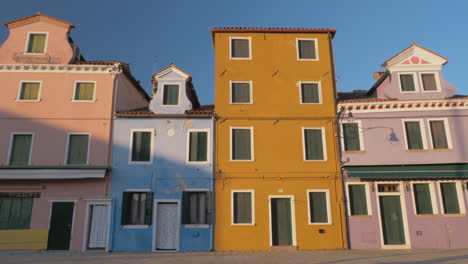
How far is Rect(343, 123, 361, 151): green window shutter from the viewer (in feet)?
61.1

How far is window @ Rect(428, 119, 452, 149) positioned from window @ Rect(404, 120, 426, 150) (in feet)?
1.79

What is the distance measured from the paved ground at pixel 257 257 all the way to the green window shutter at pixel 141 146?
4.73 meters

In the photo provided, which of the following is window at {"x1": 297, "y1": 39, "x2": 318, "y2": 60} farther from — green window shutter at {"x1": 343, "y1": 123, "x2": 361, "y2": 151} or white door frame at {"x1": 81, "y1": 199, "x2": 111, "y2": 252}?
white door frame at {"x1": 81, "y1": 199, "x2": 111, "y2": 252}

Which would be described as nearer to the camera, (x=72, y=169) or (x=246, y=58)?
(x=72, y=169)

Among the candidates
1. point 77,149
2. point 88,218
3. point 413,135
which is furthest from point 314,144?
point 77,149

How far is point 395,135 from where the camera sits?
60.9 ft

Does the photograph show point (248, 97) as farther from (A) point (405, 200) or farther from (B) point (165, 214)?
(A) point (405, 200)

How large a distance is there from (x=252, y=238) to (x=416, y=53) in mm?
13218

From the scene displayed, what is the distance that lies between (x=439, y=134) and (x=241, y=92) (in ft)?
34.5

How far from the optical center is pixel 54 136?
18391mm

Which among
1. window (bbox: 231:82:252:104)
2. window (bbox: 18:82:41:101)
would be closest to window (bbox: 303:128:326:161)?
window (bbox: 231:82:252:104)

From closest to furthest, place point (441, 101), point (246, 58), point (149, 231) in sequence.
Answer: point (149, 231) → point (441, 101) → point (246, 58)

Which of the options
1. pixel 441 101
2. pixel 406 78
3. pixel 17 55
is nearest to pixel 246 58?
pixel 406 78

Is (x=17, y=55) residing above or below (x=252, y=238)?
above
